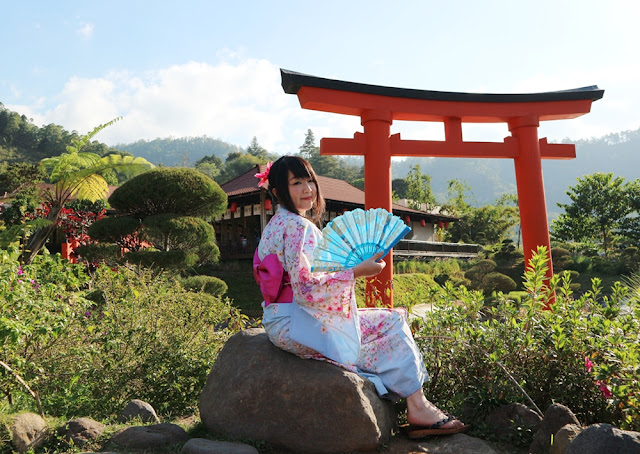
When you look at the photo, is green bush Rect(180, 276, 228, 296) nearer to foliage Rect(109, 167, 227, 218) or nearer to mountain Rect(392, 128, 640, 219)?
foliage Rect(109, 167, 227, 218)

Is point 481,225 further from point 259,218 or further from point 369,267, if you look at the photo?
point 369,267

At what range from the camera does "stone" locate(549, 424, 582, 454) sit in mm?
2439

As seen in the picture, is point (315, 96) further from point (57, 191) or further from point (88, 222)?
point (88, 222)

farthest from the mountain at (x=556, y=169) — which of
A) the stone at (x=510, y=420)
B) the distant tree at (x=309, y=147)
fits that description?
the stone at (x=510, y=420)

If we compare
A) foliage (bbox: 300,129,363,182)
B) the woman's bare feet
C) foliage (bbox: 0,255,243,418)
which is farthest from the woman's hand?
foliage (bbox: 300,129,363,182)

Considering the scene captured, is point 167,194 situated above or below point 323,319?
above

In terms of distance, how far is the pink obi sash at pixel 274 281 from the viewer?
2.86 metres

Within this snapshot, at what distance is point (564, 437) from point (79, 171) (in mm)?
9817

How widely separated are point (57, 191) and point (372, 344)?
9449 millimetres

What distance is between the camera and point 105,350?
13.2 ft

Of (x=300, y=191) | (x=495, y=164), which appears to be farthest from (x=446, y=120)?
(x=495, y=164)

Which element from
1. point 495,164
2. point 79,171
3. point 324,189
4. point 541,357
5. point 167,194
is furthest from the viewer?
point 495,164

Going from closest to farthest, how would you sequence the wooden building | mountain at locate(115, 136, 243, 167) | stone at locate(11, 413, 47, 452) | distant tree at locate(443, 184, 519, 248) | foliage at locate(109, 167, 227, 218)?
stone at locate(11, 413, 47, 452) < foliage at locate(109, 167, 227, 218) < the wooden building < distant tree at locate(443, 184, 519, 248) < mountain at locate(115, 136, 243, 167)

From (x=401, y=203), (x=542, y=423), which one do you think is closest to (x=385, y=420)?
(x=542, y=423)
